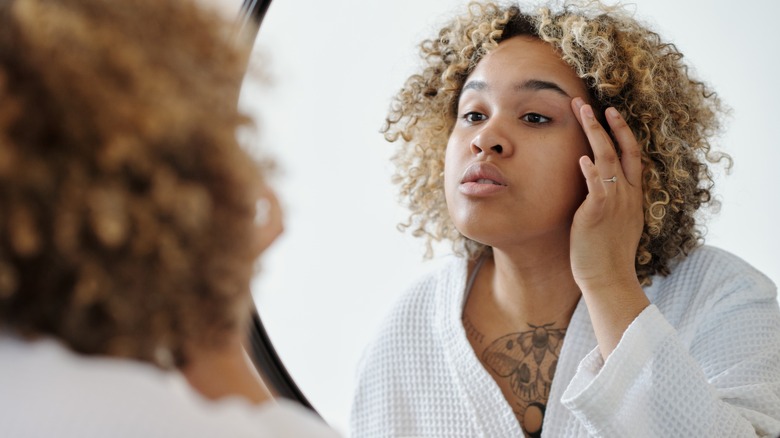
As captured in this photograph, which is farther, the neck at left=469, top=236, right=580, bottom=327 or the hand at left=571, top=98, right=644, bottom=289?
the neck at left=469, top=236, right=580, bottom=327

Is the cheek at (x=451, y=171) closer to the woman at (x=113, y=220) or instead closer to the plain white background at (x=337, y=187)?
the plain white background at (x=337, y=187)

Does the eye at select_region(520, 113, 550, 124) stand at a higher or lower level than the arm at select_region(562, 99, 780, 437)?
higher

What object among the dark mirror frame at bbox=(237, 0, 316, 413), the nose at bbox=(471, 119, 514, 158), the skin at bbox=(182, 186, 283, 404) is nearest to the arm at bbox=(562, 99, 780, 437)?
the nose at bbox=(471, 119, 514, 158)

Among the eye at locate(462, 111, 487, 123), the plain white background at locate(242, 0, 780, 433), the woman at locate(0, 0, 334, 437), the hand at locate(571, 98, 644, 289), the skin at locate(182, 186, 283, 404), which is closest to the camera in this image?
the woman at locate(0, 0, 334, 437)

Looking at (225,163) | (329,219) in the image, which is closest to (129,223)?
(225,163)

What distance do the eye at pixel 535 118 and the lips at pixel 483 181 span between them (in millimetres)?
106

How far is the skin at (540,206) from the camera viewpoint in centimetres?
121

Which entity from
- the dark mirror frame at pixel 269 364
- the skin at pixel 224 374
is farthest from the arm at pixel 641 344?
the dark mirror frame at pixel 269 364

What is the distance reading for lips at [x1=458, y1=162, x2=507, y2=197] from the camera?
4.01 ft

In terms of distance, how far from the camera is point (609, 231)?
1.22 m

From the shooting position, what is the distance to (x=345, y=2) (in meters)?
1.71

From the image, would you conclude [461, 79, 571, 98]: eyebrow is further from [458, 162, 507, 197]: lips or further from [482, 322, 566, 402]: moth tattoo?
[482, 322, 566, 402]: moth tattoo

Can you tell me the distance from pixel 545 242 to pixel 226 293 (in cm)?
82

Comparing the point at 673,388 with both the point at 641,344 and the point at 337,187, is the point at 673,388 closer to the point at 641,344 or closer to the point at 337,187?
the point at 641,344
